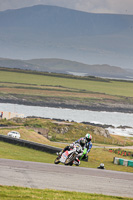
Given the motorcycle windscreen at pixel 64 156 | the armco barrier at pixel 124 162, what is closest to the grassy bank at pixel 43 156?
the armco barrier at pixel 124 162

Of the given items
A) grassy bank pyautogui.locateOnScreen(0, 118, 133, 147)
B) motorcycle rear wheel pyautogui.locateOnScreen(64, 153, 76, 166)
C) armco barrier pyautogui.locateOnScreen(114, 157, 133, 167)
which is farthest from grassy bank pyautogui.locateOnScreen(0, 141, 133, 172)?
grassy bank pyautogui.locateOnScreen(0, 118, 133, 147)

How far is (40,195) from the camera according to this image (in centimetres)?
1623

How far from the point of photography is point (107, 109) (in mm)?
183500

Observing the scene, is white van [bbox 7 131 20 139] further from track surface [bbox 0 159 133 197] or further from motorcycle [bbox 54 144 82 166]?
motorcycle [bbox 54 144 82 166]

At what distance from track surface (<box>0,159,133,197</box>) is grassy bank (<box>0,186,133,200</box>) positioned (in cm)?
102

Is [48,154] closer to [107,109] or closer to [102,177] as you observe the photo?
[102,177]

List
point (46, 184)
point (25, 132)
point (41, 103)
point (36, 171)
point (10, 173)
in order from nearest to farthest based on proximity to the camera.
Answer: point (46, 184) < point (10, 173) < point (36, 171) < point (25, 132) < point (41, 103)

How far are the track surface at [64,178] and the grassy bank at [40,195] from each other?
102 cm

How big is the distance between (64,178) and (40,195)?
16.4 feet

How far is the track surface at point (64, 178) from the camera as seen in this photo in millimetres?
19109

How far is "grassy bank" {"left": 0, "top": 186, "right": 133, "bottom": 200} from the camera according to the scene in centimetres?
1545

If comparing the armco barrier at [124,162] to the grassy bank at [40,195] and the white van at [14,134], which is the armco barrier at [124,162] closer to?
the grassy bank at [40,195]

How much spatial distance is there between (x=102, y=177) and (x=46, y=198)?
307 inches

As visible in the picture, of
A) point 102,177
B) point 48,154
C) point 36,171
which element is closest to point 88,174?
point 102,177
